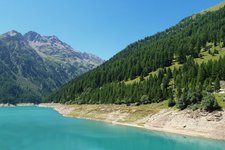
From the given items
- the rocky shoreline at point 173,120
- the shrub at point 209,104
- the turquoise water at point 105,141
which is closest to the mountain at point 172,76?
the shrub at point 209,104

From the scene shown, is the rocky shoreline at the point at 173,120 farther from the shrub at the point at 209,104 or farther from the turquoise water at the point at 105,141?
the turquoise water at the point at 105,141

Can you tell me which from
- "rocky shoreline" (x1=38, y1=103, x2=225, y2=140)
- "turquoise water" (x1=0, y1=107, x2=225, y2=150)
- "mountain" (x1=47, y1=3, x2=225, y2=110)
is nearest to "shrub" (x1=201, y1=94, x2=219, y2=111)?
"mountain" (x1=47, y1=3, x2=225, y2=110)

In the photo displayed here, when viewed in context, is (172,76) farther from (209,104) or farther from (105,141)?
(105,141)

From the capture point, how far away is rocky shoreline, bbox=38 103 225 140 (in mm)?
76000

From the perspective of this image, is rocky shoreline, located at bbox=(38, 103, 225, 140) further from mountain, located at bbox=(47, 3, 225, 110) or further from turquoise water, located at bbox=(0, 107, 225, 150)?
turquoise water, located at bbox=(0, 107, 225, 150)

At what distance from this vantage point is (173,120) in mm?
87750

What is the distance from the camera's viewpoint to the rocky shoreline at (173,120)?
2992 inches

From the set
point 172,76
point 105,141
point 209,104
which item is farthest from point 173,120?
point 172,76

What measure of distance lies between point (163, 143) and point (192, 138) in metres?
8.94

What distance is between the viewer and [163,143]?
233 feet

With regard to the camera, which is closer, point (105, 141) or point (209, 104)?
point (105, 141)

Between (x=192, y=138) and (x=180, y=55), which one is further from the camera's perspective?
(x=180, y=55)

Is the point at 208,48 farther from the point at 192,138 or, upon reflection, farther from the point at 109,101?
the point at 192,138

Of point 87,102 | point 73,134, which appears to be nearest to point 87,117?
point 87,102
